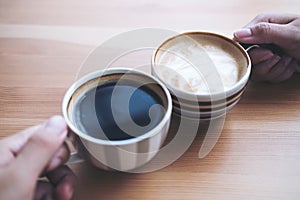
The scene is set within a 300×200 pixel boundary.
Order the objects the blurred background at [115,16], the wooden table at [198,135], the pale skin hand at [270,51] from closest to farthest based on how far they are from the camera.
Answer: the wooden table at [198,135] → the pale skin hand at [270,51] → the blurred background at [115,16]

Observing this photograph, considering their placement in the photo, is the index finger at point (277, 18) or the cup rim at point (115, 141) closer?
the cup rim at point (115, 141)

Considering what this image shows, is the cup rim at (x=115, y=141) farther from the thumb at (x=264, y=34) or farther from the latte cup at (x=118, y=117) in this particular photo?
the thumb at (x=264, y=34)

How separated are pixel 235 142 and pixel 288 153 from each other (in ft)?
0.23

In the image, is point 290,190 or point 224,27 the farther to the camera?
point 224,27

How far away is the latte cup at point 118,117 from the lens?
1.42 ft

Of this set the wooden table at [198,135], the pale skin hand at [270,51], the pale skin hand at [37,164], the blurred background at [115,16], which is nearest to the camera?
the pale skin hand at [37,164]

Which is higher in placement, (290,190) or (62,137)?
(62,137)

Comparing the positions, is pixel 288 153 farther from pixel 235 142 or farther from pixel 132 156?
pixel 132 156

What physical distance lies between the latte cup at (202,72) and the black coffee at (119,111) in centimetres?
3

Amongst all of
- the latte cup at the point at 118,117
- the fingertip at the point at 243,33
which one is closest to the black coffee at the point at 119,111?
the latte cup at the point at 118,117

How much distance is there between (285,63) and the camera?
2.00 feet

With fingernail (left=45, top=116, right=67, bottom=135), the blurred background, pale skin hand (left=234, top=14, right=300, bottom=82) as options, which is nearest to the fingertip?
pale skin hand (left=234, top=14, right=300, bottom=82)

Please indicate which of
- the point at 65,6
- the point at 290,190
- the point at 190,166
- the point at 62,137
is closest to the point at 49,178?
the point at 62,137

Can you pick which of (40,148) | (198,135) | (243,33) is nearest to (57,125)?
(40,148)
